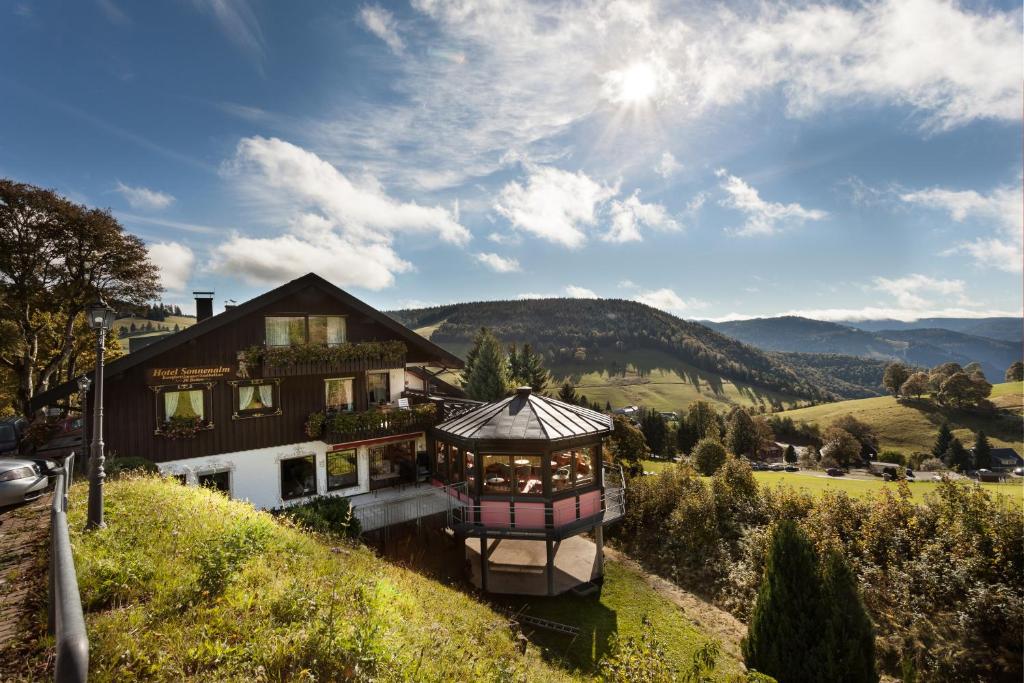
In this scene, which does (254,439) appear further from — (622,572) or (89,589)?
(622,572)

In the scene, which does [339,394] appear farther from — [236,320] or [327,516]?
[327,516]

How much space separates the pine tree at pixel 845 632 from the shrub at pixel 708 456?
84.8ft

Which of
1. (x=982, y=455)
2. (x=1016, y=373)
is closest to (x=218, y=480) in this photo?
(x=982, y=455)

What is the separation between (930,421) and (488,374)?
4374 inches

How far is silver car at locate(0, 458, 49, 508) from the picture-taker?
11.2 m

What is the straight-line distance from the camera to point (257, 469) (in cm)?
1944

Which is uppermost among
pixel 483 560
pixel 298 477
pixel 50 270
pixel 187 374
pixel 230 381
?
pixel 50 270

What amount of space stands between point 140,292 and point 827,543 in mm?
40443

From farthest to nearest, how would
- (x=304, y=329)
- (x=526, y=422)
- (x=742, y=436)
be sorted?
(x=742, y=436) → (x=304, y=329) → (x=526, y=422)

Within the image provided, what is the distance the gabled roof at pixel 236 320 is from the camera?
16.6 metres

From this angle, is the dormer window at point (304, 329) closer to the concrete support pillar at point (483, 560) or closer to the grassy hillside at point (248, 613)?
the grassy hillside at point (248, 613)

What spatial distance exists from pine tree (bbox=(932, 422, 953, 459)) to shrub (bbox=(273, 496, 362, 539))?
4412 inches

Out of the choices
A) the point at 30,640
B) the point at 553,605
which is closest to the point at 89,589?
the point at 30,640

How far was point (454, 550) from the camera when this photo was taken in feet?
65.8
